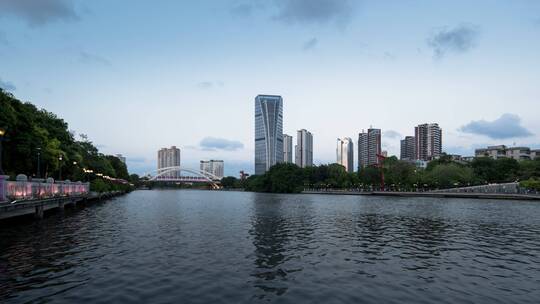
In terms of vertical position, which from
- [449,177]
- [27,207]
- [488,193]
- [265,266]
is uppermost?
[27,207]

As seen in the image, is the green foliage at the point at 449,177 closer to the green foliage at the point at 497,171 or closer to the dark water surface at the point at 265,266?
the green foliage at the point at 497,171

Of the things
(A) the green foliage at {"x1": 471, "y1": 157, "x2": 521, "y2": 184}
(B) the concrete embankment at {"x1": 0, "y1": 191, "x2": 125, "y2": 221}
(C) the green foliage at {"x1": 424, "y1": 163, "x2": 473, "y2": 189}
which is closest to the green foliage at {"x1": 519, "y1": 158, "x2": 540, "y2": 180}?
(A) the green foliage at {"x1": 471, "y1": 157, "x2": 521, "y2": 184}

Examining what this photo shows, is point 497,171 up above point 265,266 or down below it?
above

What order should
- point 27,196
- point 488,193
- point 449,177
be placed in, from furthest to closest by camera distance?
point 449,177, point 488,193, point 27,196

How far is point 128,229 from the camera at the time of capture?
37.9 m

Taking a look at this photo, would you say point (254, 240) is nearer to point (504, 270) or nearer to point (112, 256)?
point (112, 256)

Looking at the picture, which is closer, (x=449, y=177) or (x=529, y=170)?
(x=529, y=170)

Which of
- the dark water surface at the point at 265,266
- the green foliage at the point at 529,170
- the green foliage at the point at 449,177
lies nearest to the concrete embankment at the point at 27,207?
the dark water surface at the point at 265,266

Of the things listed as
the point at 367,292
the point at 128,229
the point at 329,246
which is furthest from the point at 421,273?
the point at 128,229

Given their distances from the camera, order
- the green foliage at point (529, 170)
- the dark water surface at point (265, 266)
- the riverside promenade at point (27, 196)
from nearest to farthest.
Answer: the dark water surface at point (265, 266), the riverside promenade at point (27, 196), the green foliage at point (529, 170)

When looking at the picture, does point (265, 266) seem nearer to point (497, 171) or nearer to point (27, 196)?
point (27, 196)

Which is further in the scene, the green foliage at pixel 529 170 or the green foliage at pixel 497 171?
the green foliage at pixel 497 171

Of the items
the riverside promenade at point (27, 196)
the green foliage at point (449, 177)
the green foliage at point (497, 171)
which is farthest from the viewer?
the green foliage at point (497, 171)

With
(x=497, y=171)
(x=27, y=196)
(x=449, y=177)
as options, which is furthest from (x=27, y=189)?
(x=497, y=171)
